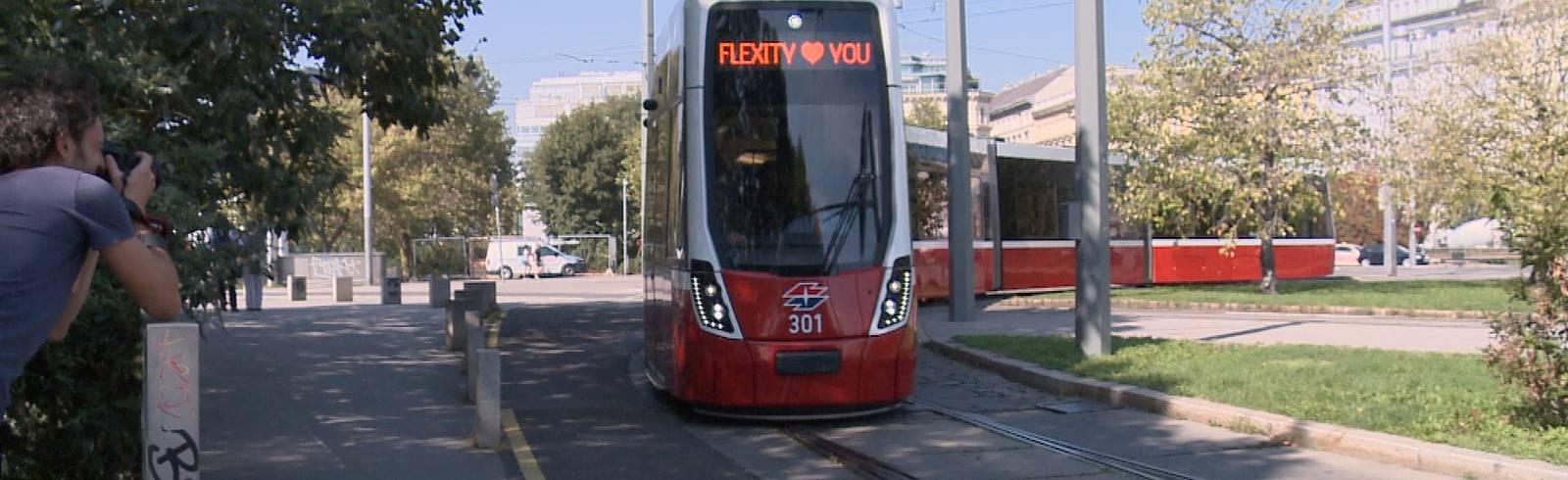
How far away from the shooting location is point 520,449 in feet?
31.7

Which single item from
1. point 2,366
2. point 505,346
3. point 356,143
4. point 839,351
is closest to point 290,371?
point 505,346

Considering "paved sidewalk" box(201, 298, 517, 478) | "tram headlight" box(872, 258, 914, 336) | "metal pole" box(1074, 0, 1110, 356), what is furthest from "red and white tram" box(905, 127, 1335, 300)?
"tram headlight" box(872, 258, 914, 336)

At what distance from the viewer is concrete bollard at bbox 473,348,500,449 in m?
9.70

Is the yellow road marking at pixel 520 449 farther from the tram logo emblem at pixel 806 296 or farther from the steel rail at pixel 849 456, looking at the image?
the tram logo emblem at pixel 806 296

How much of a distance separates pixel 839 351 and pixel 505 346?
8.65 metres

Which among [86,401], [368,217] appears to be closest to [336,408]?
[86,401]

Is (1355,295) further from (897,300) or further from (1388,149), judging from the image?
(897,300)

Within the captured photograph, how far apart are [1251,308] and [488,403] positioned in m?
18.1

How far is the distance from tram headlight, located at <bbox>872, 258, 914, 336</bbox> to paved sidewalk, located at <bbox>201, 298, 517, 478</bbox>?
2.86m

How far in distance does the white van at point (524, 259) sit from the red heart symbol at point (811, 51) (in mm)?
43675

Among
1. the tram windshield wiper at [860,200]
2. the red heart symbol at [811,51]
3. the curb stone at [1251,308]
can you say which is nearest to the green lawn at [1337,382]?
the tram windshield wiper at [860,200]

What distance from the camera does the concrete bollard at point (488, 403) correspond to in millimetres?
9703

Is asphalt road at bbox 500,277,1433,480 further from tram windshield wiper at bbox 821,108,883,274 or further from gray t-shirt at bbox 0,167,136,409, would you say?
gray t-shirt at bbox 0,167,136,409

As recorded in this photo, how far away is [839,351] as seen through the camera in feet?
33.5
